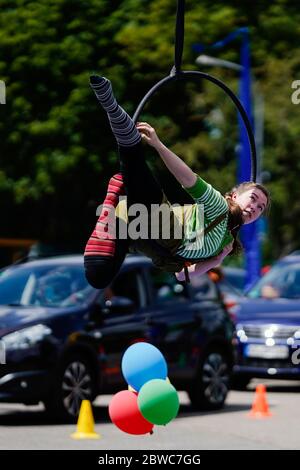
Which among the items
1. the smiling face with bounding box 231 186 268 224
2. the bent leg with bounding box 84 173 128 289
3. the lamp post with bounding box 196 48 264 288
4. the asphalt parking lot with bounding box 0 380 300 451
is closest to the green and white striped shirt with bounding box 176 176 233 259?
the smiling face with bounding box 231 186 268 224

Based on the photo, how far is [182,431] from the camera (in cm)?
1344

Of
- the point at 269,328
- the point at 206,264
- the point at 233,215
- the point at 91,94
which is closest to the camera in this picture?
the point at 233,215

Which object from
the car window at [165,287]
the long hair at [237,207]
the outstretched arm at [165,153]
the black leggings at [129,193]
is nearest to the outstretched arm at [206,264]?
the long hair at [237,207]

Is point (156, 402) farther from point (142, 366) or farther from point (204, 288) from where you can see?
point (204, 288)

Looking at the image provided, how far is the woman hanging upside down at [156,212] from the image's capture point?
6.98 m

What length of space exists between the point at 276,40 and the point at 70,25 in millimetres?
5951

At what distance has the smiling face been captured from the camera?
773 centimetres

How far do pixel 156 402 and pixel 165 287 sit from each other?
7.30 metres

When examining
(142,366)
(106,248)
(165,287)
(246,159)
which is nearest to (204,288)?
(165,287)

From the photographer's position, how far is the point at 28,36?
986 inches

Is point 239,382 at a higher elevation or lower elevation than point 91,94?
lower

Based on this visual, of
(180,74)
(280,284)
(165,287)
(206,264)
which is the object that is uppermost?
(280,284)

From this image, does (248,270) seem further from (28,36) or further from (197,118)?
(197,118)
